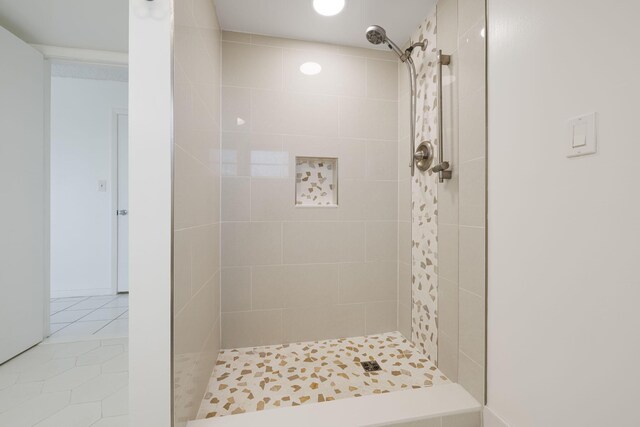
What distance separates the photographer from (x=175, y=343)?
2.85 feet

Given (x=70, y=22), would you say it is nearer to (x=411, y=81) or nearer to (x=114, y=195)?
(x=114, y=195)

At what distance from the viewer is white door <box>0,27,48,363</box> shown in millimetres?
1624

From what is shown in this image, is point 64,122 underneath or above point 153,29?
above

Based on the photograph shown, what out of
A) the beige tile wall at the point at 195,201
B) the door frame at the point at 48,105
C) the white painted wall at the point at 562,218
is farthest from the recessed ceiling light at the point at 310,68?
the door frame at the point at 48,105

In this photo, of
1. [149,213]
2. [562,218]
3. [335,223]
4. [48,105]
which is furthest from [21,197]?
[562,218]

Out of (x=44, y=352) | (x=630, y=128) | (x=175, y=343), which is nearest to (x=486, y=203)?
(x=630, y=128)

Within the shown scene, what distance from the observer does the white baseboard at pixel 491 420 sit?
1029 millimetres

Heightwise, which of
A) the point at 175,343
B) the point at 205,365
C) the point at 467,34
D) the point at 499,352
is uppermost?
the point at 467,34

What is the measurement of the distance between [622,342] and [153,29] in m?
1.54

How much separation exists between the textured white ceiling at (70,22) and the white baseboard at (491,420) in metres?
2.79

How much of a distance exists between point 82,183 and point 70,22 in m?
1.70

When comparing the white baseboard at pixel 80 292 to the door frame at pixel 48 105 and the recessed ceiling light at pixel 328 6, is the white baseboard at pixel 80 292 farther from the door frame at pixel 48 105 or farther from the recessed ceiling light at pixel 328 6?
the recessed ceiling light at pixel 328 6

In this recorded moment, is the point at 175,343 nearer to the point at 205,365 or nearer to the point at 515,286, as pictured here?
the point at 205,365

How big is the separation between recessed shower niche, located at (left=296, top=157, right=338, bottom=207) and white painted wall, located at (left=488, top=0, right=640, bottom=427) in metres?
0.94
